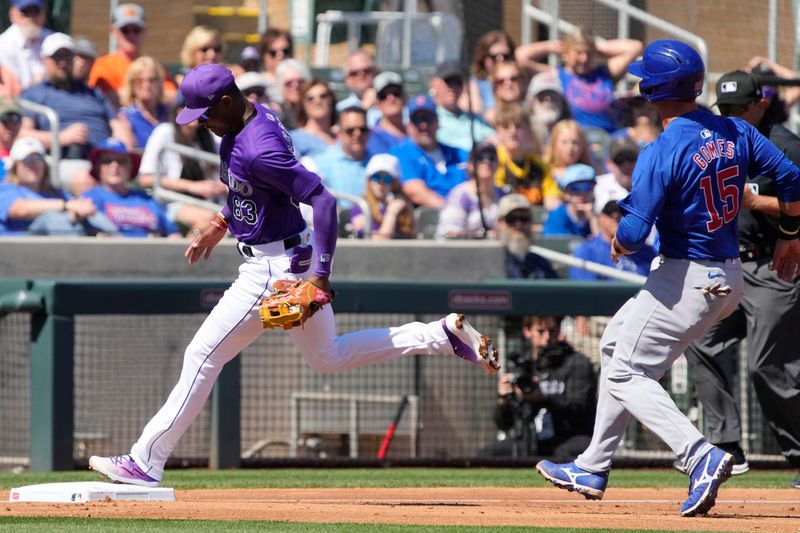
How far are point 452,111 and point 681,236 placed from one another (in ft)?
23.3

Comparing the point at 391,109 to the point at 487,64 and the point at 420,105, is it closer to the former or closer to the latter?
the point at 420,105

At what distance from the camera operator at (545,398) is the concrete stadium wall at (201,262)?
798mm

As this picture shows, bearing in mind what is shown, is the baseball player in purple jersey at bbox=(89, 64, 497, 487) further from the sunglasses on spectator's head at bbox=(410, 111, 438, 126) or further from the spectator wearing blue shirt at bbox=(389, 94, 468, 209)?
the sunglasses on spectator's head at bbox=(410, 111, 438, 126)

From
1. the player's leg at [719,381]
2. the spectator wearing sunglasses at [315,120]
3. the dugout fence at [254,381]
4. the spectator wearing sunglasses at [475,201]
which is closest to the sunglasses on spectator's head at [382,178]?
the spectator wearing sunglasses at [475,201]

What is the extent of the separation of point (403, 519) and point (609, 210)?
5.08 metres

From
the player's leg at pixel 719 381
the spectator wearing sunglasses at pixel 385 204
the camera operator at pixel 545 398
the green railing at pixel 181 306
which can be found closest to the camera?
the player's leg at pixel 719 381

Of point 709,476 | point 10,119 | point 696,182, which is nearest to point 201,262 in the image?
point 10,119

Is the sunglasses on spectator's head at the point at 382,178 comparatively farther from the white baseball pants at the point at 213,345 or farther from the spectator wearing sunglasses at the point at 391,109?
the white baseball pants at the point at 213,345

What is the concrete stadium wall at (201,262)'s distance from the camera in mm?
9664

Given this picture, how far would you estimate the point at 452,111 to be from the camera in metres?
12.8

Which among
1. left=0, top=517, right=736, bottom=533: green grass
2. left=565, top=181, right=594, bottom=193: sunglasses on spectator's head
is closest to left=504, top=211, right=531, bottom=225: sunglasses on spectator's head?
left=565, top=181, right=594, bottom=193: sunglasses on spectator's head

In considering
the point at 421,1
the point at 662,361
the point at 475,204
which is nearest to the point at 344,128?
the point at 475,204

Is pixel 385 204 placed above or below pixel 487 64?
below

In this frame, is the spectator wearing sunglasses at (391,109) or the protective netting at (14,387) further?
the spectator wearing sunglasses at (391,109)
